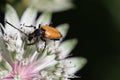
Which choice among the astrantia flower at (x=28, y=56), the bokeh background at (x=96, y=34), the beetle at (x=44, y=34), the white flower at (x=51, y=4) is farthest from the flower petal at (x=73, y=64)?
the bokeh background at (x=96, y=34)

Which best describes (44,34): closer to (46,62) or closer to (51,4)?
(46,62)

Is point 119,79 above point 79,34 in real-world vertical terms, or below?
below

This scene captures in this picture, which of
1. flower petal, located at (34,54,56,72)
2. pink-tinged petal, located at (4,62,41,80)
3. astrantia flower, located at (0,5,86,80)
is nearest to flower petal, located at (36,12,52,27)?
astrantia flower, located at (0,5,86,80)

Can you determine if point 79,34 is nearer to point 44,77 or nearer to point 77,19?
point 77,19

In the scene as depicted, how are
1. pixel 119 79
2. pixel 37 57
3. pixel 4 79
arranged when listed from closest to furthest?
pixel 4 79 → pixel 37 57 → pixel 119 79

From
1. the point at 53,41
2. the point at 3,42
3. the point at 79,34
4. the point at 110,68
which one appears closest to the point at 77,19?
the point at 79,34

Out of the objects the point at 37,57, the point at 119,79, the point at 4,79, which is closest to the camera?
the point at 4,79

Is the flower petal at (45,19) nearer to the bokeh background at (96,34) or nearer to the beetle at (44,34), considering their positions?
the beetle at (44,34)

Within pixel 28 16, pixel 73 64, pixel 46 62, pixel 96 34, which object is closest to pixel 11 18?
pixel 28 16
